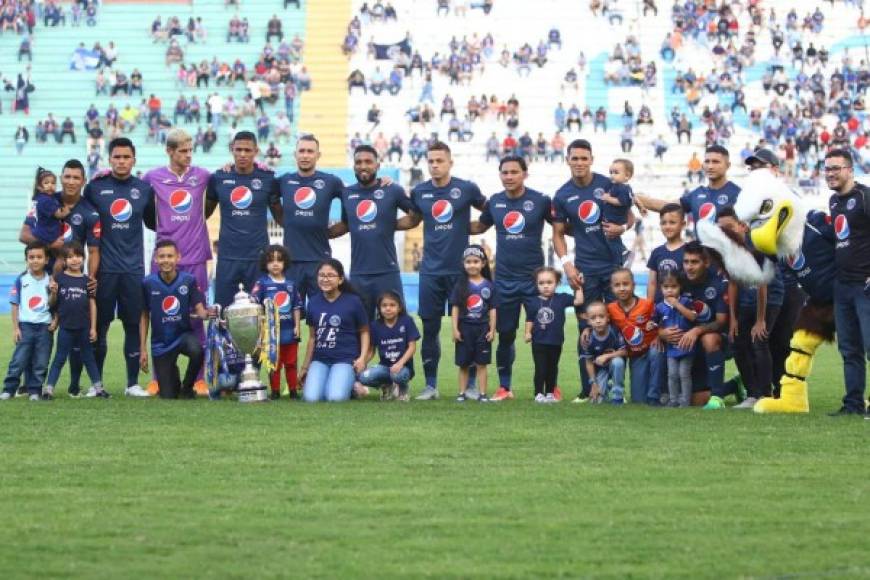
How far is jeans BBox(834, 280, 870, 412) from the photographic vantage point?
11.5 m

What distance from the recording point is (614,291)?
13117 millimetres

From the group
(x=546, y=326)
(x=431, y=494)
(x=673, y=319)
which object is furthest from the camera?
(x=546, y=326)

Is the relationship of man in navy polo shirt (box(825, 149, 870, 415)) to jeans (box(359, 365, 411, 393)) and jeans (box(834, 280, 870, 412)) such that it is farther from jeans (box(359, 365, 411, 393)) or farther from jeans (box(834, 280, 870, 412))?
jeans (box(359, 365, 411, 393))

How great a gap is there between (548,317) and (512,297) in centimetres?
41

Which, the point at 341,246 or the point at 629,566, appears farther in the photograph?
the point at 341,246

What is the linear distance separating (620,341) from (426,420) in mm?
2351

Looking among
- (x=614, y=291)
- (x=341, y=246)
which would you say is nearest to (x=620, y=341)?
(x=614, y=291)

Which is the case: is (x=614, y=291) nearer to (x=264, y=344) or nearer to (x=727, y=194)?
(x=727, y=194)

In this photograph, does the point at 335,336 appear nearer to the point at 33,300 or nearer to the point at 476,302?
the point at 476,302

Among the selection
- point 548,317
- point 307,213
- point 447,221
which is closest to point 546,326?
point 548,317

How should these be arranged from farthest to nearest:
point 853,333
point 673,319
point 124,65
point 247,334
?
point 124,65 < point 247,334 < point 673,319 < point 853,333

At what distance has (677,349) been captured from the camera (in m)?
12.6

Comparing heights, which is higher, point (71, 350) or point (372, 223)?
point (372, 223)

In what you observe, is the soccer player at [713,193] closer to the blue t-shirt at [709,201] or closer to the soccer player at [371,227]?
the blue t-shirt at [709,201]
